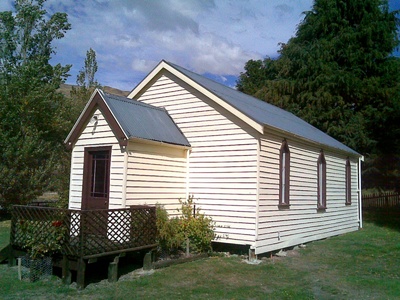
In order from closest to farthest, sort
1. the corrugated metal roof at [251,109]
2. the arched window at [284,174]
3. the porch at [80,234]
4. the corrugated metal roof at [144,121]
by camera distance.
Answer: the porch at [80,234], the corrugated metal roof at [144,121], the corrugated metal roof at [251,109], the arched window at [284,174]

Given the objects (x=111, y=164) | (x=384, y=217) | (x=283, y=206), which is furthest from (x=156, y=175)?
(x=384, y=217)

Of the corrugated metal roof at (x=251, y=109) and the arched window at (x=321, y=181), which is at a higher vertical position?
the corrugated metal roof at (x=251, y=109)

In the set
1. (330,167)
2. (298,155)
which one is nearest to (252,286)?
(298,155)

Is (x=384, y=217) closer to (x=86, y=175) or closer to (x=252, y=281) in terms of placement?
(x=252, y=281)

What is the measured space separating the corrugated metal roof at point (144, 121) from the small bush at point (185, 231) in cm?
202

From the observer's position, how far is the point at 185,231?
11.1 m

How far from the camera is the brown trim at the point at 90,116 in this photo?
34.3 ft

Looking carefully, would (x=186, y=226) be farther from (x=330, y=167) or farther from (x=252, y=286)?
(x=330, y=167)

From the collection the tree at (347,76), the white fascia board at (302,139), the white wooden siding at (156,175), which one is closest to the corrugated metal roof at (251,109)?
the white fascia board at (302,139)

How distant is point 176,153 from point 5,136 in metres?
11.3

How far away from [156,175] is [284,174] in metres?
4.06

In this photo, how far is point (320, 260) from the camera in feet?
36.8

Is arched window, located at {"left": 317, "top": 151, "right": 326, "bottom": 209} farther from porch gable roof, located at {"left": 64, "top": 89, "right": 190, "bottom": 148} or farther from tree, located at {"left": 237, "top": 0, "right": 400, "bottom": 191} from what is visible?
tree, located at {"left": 237, "top": 0, "right": 400, "bottom": 191}

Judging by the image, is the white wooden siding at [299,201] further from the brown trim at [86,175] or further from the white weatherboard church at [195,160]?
the brown trim at [86,175]
